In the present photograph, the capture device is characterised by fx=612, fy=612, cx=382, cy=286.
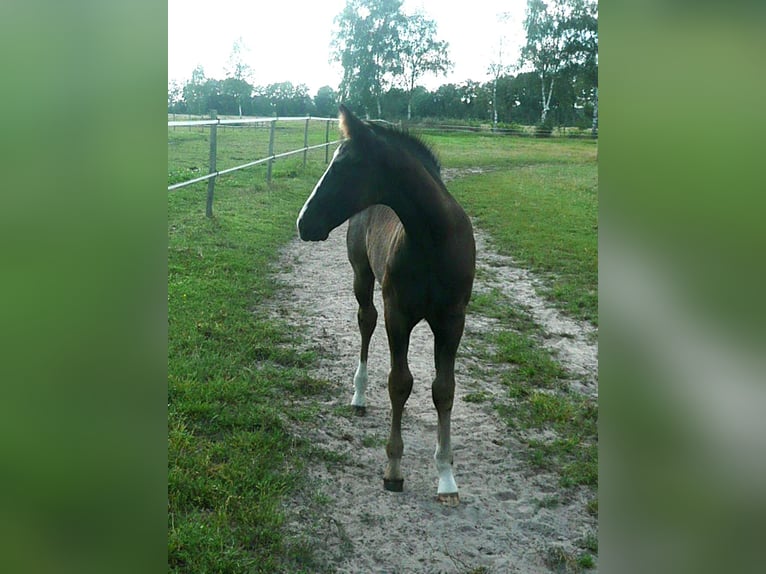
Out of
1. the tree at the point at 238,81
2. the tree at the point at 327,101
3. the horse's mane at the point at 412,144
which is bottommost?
the horse's mane at the point at 412,144

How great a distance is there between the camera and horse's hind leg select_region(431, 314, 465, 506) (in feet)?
6.48

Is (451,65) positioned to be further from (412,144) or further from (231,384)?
(231,384)

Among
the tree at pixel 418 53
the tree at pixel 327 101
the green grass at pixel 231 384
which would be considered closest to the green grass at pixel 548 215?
the tree at pixel 418 53

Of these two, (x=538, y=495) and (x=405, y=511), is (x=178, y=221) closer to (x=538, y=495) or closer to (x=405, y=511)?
(x=405, y=511)

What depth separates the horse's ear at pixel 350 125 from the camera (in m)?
1.68

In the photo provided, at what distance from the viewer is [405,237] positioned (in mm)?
1890

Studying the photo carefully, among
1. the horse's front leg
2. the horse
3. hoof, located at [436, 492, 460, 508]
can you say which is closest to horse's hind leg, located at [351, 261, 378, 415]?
the horse

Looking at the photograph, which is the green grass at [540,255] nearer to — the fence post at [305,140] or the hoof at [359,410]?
the hoof at [359,410]

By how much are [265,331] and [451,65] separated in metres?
1.40

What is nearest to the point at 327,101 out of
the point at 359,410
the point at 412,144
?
the point at 412,144

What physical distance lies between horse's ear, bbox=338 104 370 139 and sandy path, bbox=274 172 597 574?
43.2 inches
